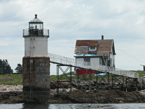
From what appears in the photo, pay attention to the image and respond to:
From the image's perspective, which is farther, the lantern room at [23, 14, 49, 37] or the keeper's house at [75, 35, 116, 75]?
the keeper's house at [75, 35, 116, 75]

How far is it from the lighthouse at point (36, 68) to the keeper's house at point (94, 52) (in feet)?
93.4

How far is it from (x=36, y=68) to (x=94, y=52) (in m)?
32.3

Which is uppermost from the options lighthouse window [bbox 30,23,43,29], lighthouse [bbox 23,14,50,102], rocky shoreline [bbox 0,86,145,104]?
lighthouse window [bbox 30,23,43,29]

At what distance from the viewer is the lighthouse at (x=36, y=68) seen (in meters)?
48.7

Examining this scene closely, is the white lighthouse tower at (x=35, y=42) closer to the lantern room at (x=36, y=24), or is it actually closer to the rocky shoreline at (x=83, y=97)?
the lantern room at (x=36, y=24)

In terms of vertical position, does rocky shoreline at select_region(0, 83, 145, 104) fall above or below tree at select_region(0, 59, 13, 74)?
below

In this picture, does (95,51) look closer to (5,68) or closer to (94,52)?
(94,52)

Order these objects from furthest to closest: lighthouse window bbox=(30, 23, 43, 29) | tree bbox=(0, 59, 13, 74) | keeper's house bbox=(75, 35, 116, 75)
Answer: tree bbox=(0, 59, 13, 74) → keeper's house bbox=(75, 35, 116, 75) → lighthouse window bbox=(30, 23, 43, 29)

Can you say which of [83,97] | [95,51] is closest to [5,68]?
[95,51]

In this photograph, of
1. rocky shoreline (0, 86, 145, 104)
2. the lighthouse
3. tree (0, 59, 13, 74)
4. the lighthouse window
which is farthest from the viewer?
tree (0, 59, 13, 74)

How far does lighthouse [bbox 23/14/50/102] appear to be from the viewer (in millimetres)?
48722

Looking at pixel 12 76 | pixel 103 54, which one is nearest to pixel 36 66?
pixel 103 54

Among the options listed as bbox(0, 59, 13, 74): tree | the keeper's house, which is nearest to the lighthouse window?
the keeper's house

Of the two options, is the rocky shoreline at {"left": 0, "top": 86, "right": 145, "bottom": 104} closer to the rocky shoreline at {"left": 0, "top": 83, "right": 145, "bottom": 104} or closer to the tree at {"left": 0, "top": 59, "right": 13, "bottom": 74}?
the rocky shoreline at {"left": 0, "top": 83, "right": 145, "bottom": 104}
